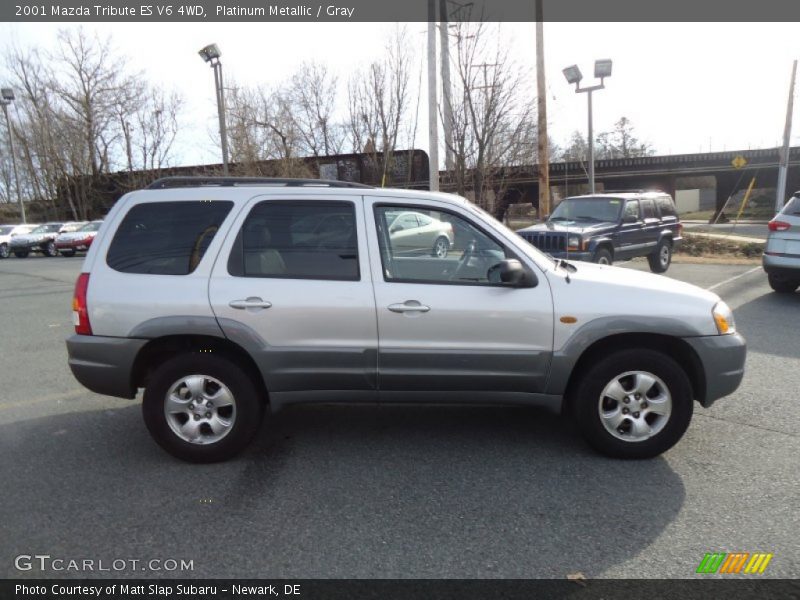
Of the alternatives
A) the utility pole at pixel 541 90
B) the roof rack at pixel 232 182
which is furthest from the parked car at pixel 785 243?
the roof rack at pixel 232 182

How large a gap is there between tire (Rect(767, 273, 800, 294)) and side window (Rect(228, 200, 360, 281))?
973cm

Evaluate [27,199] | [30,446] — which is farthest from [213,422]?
[27,199]

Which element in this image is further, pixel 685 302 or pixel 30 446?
pixel 30 446

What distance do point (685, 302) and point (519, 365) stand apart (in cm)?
120

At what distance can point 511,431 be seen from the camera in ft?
15.1

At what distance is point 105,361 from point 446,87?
14.2 metres

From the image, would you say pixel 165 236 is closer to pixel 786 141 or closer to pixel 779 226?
pixel 779 226

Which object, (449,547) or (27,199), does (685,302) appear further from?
(27,199)

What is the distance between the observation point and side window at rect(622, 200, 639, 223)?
41.1ft

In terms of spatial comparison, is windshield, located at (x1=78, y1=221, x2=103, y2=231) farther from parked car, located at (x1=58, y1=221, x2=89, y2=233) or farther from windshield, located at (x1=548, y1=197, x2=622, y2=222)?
windshield, located at (x1=548, y1=197, x2=622, y2=222)

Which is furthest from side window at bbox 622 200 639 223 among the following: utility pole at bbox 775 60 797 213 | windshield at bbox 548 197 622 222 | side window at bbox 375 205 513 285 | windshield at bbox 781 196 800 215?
utility pole at bbox 775 60 797 213

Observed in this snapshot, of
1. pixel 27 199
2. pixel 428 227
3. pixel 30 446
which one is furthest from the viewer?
pixel 27 199

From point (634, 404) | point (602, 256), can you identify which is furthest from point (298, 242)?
point (602, 256)

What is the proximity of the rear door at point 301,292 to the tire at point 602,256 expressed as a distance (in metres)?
8.39
